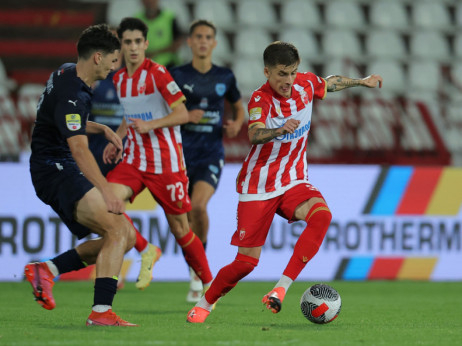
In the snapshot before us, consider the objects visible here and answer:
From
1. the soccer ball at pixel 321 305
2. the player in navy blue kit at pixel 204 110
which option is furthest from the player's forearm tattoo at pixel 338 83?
the player in navy blue kit at pixel 204 110

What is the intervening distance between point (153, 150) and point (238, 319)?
1614 mm

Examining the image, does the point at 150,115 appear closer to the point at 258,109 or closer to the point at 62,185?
the point at 258,109

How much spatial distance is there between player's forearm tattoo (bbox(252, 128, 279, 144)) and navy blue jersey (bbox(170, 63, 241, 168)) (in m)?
2.40

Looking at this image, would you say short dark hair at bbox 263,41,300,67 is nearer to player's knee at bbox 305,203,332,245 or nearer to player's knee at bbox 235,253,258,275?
player's knee at bbox 305,203,332,245

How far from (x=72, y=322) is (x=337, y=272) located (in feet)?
16.0

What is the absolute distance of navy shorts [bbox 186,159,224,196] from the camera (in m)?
7.68

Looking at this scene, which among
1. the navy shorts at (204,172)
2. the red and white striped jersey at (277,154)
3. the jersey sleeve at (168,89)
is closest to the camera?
the red and white striped jersey at (277,154)

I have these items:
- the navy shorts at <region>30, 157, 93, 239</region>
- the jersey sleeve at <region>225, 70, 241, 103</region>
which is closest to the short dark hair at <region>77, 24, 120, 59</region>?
the navy shorts at <region>30, 157, 93, 239</region>

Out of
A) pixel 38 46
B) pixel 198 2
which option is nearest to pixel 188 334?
pixel 38 46

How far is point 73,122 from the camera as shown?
5.02m

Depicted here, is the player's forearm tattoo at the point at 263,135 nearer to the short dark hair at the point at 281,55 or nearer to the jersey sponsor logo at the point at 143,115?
the short dark hair at the point at 281,55

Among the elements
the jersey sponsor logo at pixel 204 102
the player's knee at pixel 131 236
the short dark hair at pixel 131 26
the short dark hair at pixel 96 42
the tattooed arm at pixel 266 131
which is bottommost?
the player's knee at pixel 131 236

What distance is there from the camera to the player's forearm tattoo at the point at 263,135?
5.25 metres

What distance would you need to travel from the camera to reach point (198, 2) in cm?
1387
